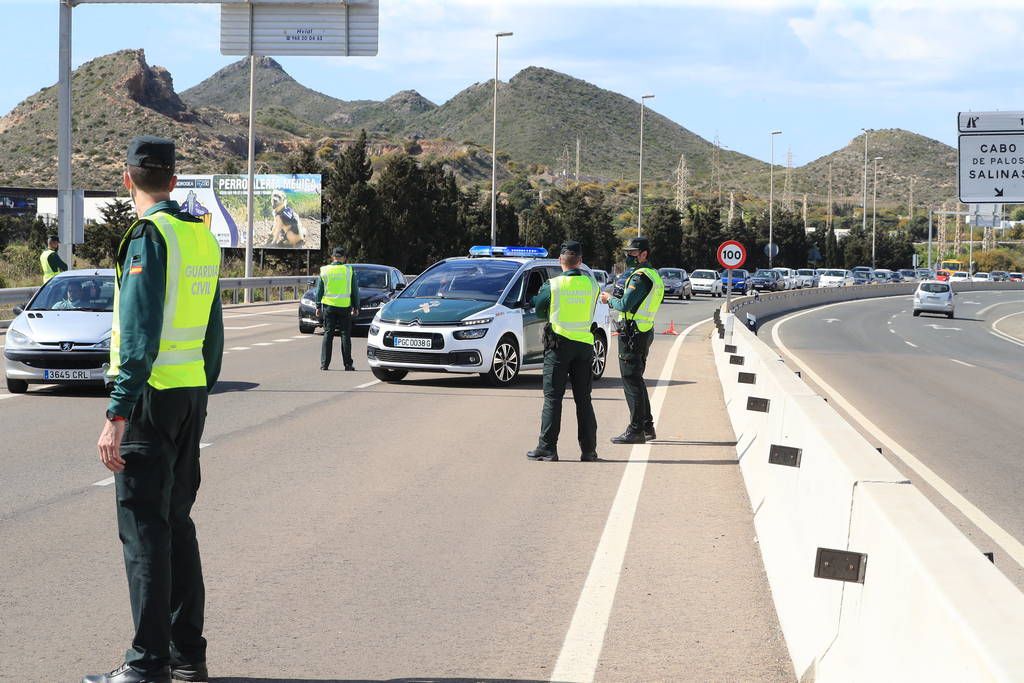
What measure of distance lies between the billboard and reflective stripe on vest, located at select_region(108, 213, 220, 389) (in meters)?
52.7

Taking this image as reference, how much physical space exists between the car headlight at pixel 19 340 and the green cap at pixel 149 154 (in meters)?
10.8

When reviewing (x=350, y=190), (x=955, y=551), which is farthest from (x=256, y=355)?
(x=350, y=190)

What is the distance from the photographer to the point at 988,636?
112 inches

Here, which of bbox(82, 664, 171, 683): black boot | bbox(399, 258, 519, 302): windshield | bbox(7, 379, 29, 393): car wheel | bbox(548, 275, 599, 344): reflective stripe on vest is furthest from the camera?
bbox(399, 258, 519, 302): windshield

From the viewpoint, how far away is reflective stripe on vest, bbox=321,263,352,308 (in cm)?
1908

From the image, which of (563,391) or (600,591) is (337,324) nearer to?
(563,391)

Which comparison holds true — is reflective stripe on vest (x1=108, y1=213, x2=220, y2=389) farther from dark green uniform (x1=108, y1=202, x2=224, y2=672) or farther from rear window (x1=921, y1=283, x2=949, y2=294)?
rear window (x1=921, y1=283, x2=949, y2=294)

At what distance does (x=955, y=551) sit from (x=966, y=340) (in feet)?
116

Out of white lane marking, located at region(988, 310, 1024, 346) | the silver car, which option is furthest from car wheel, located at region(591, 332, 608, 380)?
white lane marking, located at region(988, 310, 1024, 346)

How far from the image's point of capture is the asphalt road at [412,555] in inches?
211

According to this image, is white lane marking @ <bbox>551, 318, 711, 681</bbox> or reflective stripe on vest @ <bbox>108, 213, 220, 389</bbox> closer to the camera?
reflective stripe on vest @ <bbox>108, 213, 220, 389</bbox>

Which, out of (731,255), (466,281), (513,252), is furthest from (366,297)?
(731,255)

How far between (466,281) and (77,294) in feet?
16.6

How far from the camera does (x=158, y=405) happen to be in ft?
15.1
